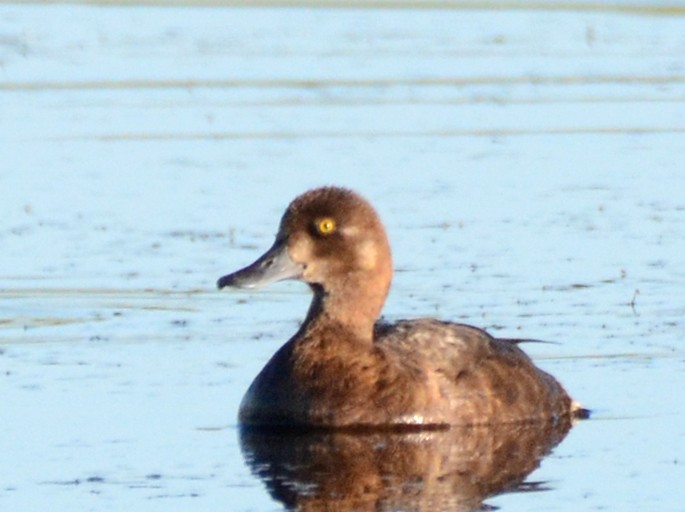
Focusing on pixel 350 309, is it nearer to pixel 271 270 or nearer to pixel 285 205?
pixel 271 270

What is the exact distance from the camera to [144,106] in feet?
68.0

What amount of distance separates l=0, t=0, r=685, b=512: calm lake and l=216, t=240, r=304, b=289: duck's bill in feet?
2.18

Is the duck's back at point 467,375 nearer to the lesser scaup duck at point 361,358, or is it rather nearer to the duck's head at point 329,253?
the lesser scaup duck at point 361,358

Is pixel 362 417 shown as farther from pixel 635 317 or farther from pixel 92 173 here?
pixel 92 173

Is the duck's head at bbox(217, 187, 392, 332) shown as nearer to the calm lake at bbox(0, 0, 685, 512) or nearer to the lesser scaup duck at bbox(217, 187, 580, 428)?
the lesser scaup duck at bbox(217, 187, 580, 428)

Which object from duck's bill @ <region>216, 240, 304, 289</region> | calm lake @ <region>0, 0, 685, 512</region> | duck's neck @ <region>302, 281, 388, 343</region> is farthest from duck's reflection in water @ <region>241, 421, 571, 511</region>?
duck's bill @ <region>216, 240, 304, 289</region>

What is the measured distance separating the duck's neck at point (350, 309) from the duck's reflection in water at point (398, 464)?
0.70 meters

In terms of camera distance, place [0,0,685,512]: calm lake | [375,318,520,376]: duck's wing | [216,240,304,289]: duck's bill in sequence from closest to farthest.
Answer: [0,0,685,512]: calm lake < [375,318,520,376]: duck's wing < [216,240,304,289]: duck's bill

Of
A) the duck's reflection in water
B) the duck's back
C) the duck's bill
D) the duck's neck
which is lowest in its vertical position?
the duck's reflection in water

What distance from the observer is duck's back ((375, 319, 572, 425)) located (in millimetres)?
11117

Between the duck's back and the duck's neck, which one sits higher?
the duck's neck

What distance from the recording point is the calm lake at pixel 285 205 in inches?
396

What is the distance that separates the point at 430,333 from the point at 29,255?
4495mm

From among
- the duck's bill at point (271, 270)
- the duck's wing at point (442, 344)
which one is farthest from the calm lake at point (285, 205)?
the duck's bill at point (271, 270)
